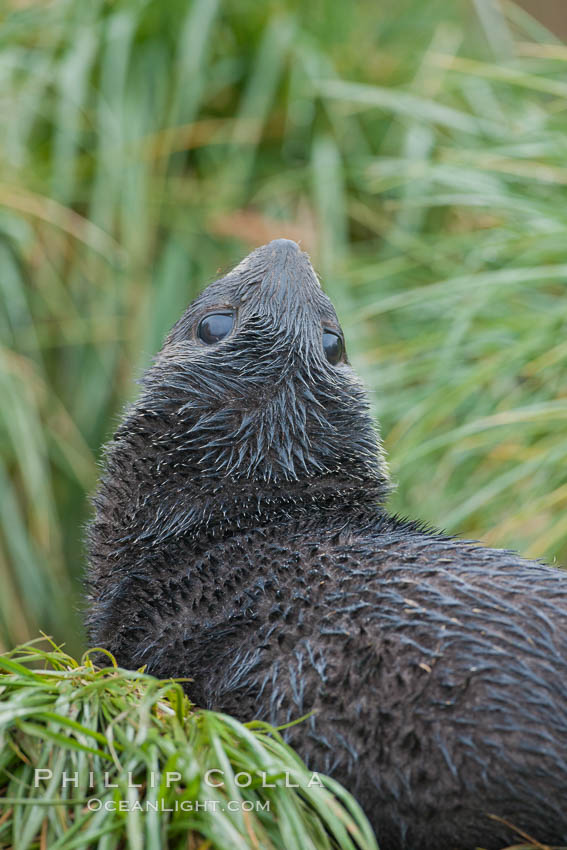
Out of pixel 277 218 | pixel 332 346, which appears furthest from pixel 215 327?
pixel 277 218

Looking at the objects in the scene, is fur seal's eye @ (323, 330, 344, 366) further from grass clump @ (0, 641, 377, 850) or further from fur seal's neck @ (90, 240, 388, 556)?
grass clump @ (0, 641, 377, 850)

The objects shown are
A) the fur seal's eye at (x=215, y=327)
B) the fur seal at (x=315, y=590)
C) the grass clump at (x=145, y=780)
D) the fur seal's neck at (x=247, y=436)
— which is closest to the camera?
the grass clump at (x=145, y=780)

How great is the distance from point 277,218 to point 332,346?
97.3 inches

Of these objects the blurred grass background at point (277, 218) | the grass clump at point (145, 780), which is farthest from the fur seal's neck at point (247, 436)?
the blurred grass background at point (277, 218)

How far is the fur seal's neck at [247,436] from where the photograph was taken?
2.13 metres

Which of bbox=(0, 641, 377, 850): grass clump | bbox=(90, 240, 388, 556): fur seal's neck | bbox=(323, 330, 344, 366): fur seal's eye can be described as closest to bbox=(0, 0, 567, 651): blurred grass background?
bbox=(323, 330, 344, 366): fur seal's eye

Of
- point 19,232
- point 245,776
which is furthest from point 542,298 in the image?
point 245,776

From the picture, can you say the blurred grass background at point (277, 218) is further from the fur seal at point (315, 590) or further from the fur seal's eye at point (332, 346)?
the fur seal at point (315, 590)

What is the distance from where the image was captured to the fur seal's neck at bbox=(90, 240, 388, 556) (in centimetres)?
213

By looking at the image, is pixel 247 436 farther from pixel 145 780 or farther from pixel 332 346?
pixel 145 780

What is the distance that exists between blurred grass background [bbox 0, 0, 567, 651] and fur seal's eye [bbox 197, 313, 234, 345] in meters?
1.18

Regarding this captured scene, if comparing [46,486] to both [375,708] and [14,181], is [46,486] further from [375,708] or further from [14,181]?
[375,708]

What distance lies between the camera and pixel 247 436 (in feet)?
7.02

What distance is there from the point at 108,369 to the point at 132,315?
271 millimetres
